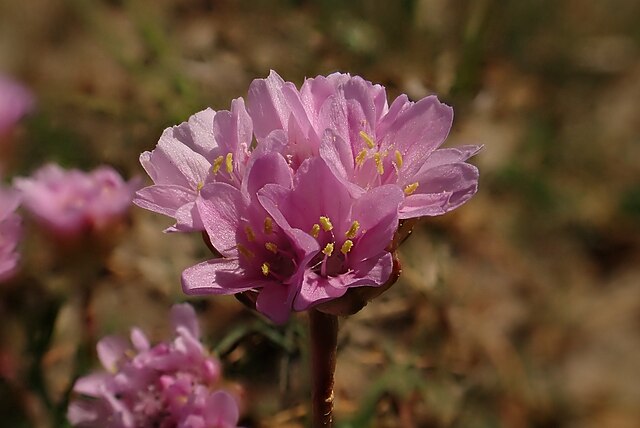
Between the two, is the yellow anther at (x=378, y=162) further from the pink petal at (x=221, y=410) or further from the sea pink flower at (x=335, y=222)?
the pink petal at (x=221, y=410)

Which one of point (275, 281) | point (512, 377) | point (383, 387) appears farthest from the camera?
point (512, 377)

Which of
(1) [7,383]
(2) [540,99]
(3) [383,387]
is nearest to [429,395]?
(3) [383,387]

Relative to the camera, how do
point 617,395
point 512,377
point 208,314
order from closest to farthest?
point 208,314 → point 512,377 → point 617,395

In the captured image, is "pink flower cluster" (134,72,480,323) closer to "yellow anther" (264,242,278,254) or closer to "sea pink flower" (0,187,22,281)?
"yellow anther" (264,242,278,254)

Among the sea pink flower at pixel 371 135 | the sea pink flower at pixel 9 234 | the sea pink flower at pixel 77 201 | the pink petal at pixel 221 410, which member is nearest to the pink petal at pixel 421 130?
the sea pink flower at pixel 371 135

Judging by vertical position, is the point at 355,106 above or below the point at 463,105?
above

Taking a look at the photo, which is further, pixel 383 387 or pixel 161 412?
pixel 383 387

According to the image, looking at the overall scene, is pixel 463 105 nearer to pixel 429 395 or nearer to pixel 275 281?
pixel 429 395
